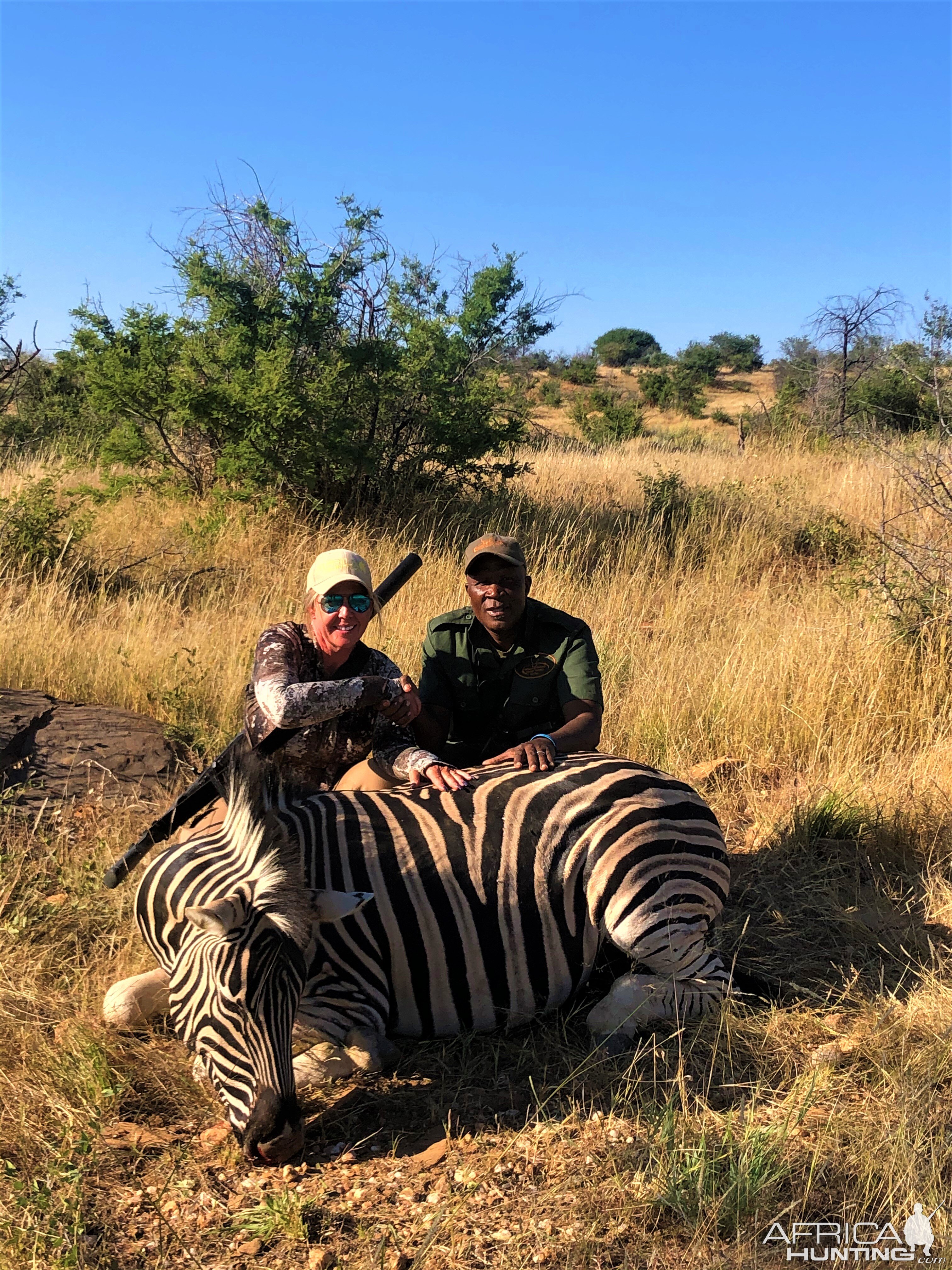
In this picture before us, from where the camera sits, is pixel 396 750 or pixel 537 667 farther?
pixel 537 667

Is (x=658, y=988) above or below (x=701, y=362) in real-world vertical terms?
below

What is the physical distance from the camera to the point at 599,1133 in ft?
9.13

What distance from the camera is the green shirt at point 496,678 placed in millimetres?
4223

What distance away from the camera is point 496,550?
404 centimetres

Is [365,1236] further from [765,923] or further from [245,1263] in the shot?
[765,923]

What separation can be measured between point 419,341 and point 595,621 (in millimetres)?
4594

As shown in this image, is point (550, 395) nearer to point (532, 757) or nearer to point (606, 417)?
point (606, 417)

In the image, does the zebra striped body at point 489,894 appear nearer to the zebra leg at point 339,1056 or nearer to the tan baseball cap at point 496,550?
the zebra leg at point 339,1056

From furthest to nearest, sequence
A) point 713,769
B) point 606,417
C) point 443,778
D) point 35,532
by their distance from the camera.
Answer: point 606,417 → point 35,532 → point 713,769 → point 443,778

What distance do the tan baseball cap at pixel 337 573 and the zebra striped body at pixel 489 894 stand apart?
76 cm

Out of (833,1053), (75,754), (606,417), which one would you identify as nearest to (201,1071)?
(833,1053)

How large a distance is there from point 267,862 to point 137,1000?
0.96 meters

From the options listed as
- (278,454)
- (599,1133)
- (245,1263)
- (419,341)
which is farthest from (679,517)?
(245,1263)

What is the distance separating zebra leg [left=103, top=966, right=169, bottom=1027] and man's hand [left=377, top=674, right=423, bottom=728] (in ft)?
3.68
